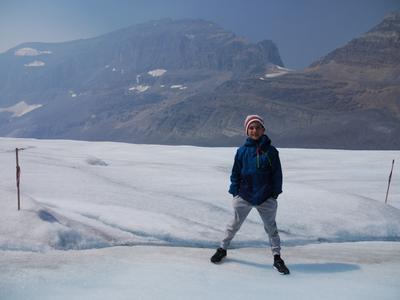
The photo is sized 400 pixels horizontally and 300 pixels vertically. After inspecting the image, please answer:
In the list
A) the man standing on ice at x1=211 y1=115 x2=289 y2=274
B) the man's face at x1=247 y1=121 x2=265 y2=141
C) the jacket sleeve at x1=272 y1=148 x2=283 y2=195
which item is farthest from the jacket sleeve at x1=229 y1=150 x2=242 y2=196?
the jacket sleeve at x1=272 y1=148 x2=283 y2=195

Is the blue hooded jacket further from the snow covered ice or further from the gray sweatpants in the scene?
the snow covered ice

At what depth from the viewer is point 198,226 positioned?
8656 millimetres

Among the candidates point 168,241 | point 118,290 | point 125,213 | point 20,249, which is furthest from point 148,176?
point 118,290

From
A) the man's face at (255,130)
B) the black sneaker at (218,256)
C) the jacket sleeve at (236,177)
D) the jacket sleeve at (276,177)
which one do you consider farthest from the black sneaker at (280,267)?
the man's face at (255,130)

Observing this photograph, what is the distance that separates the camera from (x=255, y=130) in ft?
21.2

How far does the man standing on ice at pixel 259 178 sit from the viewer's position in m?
6.48

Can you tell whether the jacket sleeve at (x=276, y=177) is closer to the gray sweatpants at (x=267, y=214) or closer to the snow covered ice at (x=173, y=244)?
the gray sweatpants at (x=267, y=214)

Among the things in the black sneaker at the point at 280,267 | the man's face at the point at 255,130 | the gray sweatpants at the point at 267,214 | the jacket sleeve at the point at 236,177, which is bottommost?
the black sneaker at the point at 280,267

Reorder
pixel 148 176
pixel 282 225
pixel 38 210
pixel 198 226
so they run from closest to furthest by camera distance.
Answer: pixel 38 210
pixel 198 226
pixel 282 225
pixel 148 176

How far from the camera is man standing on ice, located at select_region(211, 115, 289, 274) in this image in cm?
648

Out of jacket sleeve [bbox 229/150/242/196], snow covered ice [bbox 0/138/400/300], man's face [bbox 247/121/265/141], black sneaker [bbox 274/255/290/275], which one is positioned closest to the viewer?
snow covered ice [bbox 0/138/400/300]

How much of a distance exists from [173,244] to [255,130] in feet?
8.57

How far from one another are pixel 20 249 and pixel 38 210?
930 mm

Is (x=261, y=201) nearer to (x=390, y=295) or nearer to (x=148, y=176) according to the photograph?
(x=390, y=295)
